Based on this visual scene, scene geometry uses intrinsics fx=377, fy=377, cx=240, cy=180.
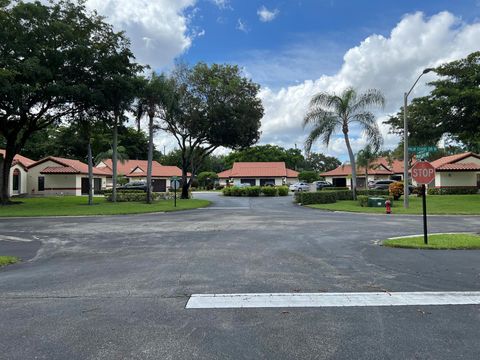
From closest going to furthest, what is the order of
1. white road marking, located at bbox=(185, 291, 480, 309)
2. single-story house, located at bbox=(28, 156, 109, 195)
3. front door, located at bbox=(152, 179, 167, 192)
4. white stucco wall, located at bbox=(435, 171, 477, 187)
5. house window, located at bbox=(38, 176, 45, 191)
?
white road marking, located at bbox=(185, 291, 480, 309) → white stucco wall, located at bbox=(435, 171, 477, 187) → single-story house, located at bbox=(28, 156, 109, 195) → house window, located at bbox=(38, 176, 45, 191) → front door, located at bbox=(152, 179, 167, 192)

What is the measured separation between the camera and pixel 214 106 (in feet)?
119

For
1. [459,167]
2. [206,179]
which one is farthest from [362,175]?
[206,179]

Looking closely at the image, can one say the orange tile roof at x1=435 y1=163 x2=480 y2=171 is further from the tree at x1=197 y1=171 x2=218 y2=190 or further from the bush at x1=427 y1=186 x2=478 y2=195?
the tree at x1=197 y1=171 x2=218 y2=190

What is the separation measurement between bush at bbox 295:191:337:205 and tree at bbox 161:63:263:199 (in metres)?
10.1

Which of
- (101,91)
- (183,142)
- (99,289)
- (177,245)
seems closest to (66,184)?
(183,142)

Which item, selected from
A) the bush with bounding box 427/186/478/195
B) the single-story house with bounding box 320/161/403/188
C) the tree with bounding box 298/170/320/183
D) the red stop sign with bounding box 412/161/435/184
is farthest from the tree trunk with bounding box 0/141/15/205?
the tree with bounding box 298/170/320/183

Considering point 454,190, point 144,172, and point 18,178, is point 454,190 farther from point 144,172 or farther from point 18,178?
point 18,178

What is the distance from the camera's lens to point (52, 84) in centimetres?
2467

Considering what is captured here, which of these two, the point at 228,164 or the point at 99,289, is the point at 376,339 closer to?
the point at 99,289

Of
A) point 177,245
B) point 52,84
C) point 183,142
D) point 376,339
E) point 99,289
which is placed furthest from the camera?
point 183,142

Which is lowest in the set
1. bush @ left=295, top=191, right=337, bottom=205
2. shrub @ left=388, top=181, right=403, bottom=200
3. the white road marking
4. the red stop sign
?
the white road marking

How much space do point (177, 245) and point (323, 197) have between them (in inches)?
867

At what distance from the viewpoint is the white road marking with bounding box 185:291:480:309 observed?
5.50 meters

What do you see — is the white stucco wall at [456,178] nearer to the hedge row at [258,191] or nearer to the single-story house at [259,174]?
the hedge row at [258,191]
